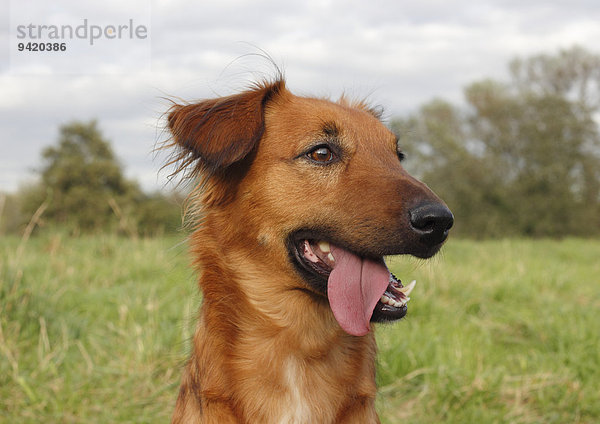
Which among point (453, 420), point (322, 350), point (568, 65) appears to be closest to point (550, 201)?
point (568, 65)

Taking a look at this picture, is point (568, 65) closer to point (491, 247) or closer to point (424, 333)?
point (491, 247)

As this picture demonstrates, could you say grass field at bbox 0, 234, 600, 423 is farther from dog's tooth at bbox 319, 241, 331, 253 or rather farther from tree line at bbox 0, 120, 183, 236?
tree line at bbox 0, 120, 183, 236

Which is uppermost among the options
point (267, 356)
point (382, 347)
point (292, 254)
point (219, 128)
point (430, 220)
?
point (219, 128)

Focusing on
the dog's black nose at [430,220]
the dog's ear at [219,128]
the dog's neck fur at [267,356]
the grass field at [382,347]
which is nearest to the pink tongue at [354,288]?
the dog's neck fur at [267,356]

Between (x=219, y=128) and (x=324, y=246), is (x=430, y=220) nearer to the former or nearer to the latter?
(x=324, y=246)

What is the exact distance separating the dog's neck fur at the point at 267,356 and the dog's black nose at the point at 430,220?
63cm

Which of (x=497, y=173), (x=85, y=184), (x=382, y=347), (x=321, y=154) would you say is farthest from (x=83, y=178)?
(x=321, y=154)

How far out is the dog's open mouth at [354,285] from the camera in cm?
249

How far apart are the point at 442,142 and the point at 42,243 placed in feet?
70.3

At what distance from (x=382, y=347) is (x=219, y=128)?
8.52 ft

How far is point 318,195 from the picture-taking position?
104 inches

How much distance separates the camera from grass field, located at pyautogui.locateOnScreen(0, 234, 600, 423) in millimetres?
4090

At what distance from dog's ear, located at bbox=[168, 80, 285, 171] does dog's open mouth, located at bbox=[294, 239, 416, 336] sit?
0.53 m

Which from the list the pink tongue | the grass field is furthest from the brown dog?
the grass field
